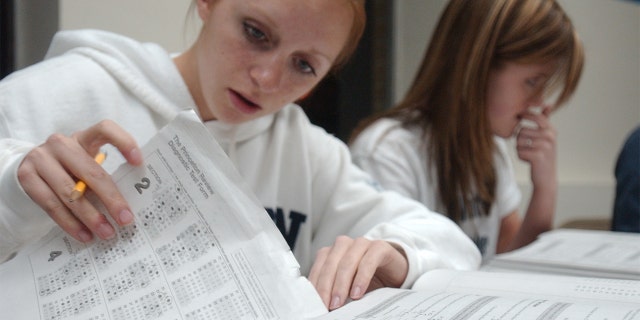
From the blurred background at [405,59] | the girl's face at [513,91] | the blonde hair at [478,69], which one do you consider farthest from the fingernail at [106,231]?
the girl's face at [513,91]

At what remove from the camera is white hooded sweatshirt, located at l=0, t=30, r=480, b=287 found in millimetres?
607

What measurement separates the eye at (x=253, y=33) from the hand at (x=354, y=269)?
258 millimetres

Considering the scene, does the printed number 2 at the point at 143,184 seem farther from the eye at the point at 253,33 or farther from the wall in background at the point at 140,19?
the wall in background at the point at 140,19

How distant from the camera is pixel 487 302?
440 millimetres

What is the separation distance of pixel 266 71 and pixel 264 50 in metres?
0.02

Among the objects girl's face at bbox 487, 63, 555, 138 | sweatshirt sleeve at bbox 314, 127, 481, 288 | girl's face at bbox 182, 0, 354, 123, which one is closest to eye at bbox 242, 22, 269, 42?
girl's face at bbox 182, 0, 354, 123

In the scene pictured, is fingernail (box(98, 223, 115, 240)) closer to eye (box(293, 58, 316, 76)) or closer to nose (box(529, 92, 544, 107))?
eye (box(293, 58, 316, 76))

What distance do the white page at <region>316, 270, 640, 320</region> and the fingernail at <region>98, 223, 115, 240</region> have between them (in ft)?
0.57

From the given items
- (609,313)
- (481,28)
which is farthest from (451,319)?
(481,28)

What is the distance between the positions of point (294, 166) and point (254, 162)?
6cm

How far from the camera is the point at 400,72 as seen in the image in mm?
2059

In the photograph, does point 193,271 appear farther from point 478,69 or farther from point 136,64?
point 478,69

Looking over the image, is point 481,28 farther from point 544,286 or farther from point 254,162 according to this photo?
point 544,286

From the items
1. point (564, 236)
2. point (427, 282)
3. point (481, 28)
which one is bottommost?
point (564, 236)
